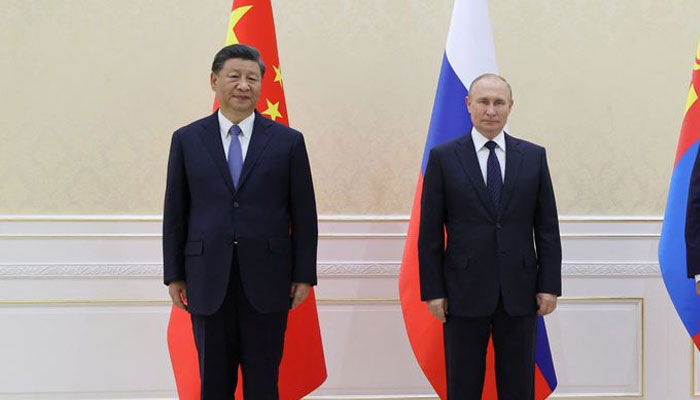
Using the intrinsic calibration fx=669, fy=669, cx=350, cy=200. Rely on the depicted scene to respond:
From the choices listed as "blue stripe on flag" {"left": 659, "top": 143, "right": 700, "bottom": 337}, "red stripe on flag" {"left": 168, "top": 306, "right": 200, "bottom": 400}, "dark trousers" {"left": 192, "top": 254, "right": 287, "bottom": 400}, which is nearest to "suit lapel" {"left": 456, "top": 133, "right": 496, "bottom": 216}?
"dark trousers" {"left": 192, "top": 254, "right": 287, "bottom": 400}

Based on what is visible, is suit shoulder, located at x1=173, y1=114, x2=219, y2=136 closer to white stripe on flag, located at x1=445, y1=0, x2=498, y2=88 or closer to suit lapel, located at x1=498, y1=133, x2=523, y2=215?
suit lapel, located at x1=498, y1=133, x2=523, y2=215

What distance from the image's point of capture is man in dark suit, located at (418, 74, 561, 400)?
2158mm

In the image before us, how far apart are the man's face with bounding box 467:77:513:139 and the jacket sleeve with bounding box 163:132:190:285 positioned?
0.99 meters

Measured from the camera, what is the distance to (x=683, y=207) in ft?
8.96

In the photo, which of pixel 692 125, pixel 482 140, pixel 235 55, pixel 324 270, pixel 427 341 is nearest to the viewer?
pixel 235 55

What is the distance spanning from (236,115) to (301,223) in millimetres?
410

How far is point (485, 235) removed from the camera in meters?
2.16

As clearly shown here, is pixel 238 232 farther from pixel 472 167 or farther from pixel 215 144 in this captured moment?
pixel 472 167

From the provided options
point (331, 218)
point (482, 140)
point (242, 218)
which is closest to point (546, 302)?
point (482, 140)

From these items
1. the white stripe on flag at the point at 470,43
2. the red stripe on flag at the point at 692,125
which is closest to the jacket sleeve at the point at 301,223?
the white stripe on flag at the point at 470,43

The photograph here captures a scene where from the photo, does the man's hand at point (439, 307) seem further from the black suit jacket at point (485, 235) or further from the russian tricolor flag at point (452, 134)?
the russian tricolor flag at point (452, 134)

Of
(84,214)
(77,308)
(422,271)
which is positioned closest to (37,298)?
(77,308)

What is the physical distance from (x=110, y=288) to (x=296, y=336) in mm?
963

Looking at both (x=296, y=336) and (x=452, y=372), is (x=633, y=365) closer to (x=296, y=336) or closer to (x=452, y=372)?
(x=452, y=372)
